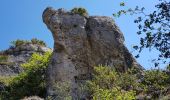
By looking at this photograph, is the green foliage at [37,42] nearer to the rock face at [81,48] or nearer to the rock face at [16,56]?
the rock face at [16,56]

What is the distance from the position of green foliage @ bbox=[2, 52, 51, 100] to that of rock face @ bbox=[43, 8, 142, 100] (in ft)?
8.95

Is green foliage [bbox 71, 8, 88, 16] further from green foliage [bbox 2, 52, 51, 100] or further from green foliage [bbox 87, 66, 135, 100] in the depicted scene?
green foliage [bbox 87, 66, 135, 100]

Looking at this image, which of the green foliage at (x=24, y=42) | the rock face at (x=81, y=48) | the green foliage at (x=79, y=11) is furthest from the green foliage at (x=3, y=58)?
the green foliage at (x=79, y=11)

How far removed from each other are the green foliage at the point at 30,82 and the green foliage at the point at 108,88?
36.7 ft

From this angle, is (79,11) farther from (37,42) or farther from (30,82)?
(37,42)

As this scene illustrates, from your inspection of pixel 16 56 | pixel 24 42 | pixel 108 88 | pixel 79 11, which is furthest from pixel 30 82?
pixel 24 42

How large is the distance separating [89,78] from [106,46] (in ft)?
12.8

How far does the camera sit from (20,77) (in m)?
53.2

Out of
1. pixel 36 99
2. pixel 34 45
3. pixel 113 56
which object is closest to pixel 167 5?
pixel 36 99

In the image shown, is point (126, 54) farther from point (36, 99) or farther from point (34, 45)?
point (34, 45)

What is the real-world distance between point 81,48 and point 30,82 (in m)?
6.58

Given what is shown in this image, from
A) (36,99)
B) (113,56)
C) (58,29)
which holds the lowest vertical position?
(36,99)

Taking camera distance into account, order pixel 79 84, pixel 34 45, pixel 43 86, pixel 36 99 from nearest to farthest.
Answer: pixel 36 99 → pixel 79 84 → pixel 43 86 → pixel 34 45

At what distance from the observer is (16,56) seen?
2724 inches
